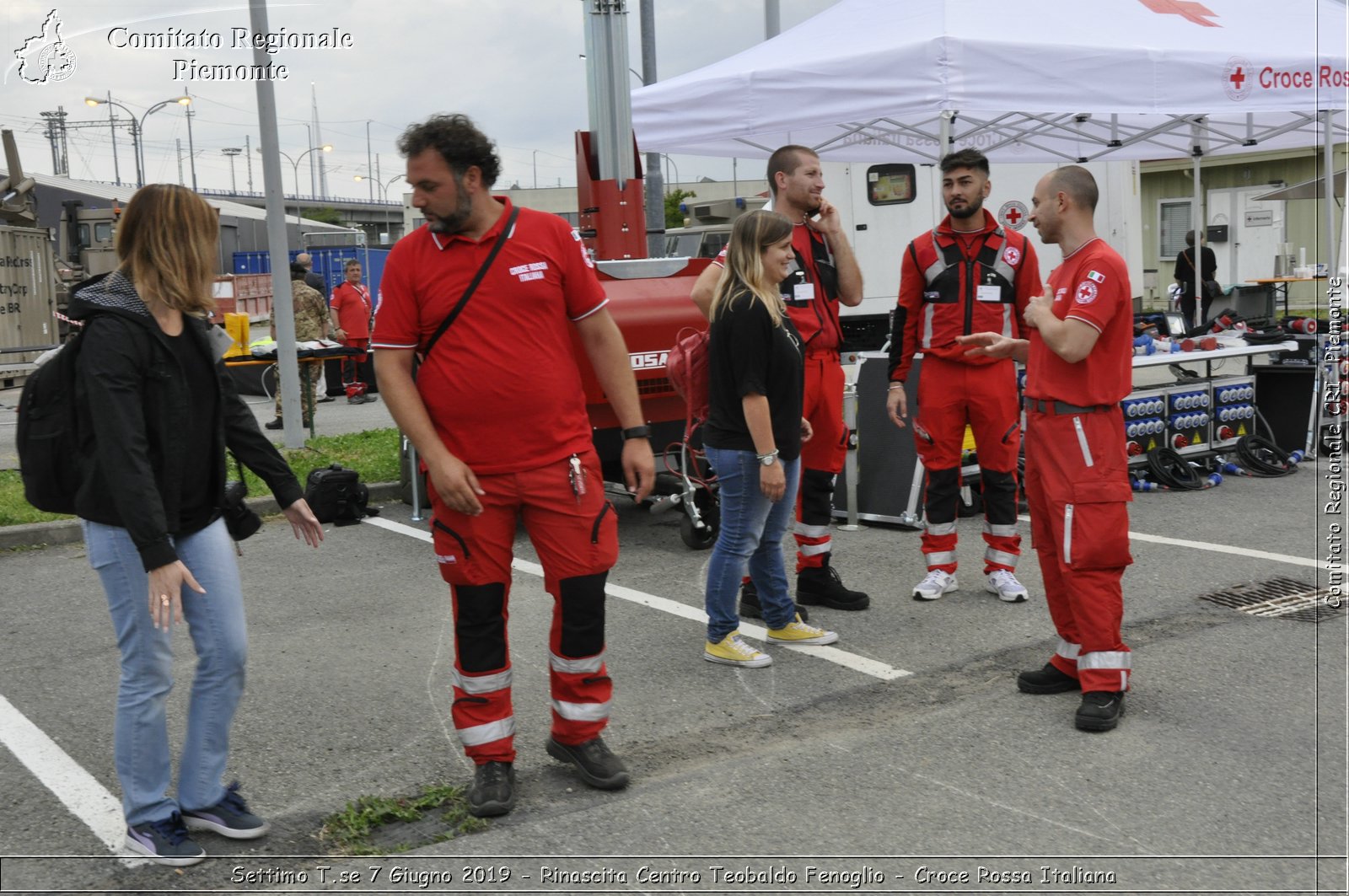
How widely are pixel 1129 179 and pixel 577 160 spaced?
12.4 meters

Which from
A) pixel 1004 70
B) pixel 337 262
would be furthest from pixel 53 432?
pixel 337 262

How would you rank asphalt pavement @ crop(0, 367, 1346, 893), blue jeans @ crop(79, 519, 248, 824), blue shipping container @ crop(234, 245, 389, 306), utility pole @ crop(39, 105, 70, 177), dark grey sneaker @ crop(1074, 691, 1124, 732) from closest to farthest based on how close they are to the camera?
blue jeans @ crop(79, 519, 248, 824) → asphalt pavement @ crop(0, 367, 1346, 893) → dark grey sneaker @ crop(1074, 691, 1124, 732) → blue shipping container @ crop(234, 245, 389, 306) → utility pole @ crop(39, 105, 70, 177)

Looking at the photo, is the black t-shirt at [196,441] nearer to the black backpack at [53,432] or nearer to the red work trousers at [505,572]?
the black backpack at [53,432]

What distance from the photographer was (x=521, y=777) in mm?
4254

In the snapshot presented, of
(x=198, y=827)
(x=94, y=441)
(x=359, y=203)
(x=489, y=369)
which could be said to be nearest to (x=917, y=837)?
(x=489, y=369)

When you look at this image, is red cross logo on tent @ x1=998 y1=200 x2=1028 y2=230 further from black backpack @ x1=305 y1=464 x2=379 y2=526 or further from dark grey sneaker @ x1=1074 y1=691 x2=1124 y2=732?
dark grey sneaker @ x1=1074 y1=691 x2=1124 y2=732

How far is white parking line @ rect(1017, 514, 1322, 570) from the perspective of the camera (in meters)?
Result: 7.00

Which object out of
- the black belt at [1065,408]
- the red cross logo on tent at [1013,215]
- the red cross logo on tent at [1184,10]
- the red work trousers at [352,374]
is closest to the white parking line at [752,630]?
the black belt at [1065,408]

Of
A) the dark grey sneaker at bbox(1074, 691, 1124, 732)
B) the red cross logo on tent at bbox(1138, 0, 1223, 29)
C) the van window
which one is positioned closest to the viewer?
the dark grey sneaker at bbox(1074, 691, 1124, 732)

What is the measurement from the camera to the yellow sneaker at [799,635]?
225 inches

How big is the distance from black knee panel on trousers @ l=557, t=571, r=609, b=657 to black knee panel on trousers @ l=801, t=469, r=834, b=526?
7.44 feet

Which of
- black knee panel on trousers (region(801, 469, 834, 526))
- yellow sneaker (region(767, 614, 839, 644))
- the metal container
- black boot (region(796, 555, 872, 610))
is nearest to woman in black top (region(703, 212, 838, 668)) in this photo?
yellow sneaker (region(767, 614, 839, 644))

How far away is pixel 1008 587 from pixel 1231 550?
1.81 m

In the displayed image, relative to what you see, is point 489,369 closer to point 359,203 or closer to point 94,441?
point 94,441
